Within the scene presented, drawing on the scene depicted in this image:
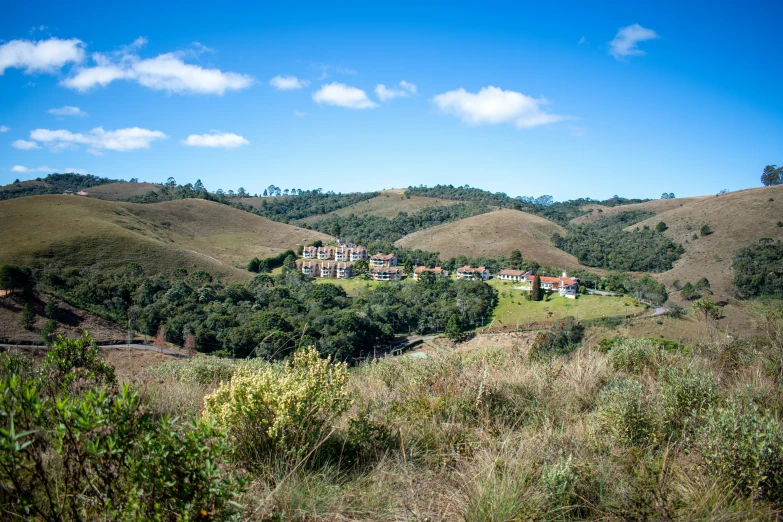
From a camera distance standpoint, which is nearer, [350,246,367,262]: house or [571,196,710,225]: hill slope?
[350,246,367,262]: house

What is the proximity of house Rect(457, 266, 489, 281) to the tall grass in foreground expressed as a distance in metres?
54.9

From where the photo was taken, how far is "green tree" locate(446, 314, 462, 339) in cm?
3625

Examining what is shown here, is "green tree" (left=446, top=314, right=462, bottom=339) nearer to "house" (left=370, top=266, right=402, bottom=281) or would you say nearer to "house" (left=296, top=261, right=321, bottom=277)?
"house" (left=370, top=266, right=402, bottom=281)

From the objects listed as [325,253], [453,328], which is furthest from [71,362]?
[325,253]

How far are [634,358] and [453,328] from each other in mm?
32207

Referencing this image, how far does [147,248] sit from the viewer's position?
4744 cm

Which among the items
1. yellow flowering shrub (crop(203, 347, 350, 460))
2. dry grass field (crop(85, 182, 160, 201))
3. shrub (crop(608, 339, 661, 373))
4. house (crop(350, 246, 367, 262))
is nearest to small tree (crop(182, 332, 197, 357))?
shrub (crop(608, 339, 661, 373))

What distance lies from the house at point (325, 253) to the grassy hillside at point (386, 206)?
41428 millimetres

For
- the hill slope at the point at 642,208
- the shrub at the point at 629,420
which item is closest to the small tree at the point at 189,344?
the shrub at the point at 629,420

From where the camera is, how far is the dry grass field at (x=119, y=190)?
97.6m

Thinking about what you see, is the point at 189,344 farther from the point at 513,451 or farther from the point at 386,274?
the point at 386,274

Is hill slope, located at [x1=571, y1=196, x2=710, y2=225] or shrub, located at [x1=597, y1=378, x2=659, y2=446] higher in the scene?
hill slope, located at [x1=571, y1=196, x2=710, y2=225]

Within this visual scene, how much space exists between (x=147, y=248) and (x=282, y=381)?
5239 cm

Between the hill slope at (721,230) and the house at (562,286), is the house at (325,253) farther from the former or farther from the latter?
the hill slope at (721,230)
